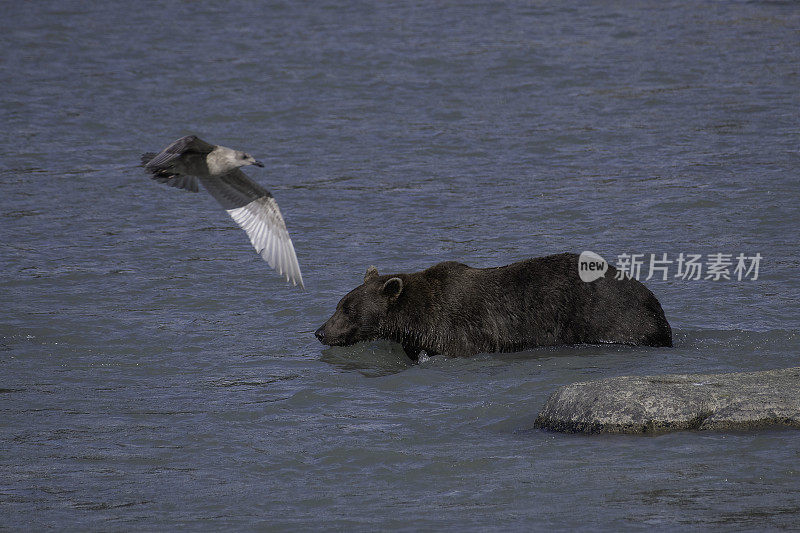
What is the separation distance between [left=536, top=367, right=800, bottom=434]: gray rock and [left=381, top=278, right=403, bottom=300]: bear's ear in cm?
284

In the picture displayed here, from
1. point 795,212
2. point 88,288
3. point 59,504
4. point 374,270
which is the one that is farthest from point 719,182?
point 59,504

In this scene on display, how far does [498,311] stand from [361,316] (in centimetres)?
125

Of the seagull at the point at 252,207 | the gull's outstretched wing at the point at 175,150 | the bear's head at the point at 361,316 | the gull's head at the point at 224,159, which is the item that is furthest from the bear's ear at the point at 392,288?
the gull's outstretched wing at the point at 175,150

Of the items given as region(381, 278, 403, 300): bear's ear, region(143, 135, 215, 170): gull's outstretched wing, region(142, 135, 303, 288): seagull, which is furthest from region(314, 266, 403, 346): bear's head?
region(143, 135, 215, 170): gull's outstretched wing

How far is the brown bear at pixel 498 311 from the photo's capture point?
33.1ft

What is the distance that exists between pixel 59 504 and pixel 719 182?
10.6 metres

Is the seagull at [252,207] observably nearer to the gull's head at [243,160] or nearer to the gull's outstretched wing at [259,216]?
the gull's outstretched wing at [259,216]

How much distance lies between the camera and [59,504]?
7191 millimetres

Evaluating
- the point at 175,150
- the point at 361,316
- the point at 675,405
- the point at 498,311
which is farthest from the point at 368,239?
the point at 675,405

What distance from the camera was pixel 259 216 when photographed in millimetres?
10703

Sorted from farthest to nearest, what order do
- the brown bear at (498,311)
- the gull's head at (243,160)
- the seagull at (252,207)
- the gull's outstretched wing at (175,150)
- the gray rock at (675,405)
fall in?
the seagull at (252,207) < the brown bear at (498,311) < the gull's head at (243,160) < the gull's outstretched wing at (175,150) < the gray rock at (675,405)

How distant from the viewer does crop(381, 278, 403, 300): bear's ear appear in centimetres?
1058

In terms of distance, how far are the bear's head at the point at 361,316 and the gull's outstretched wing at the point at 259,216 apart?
1.60ft

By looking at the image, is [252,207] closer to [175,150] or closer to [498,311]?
[175,150]
